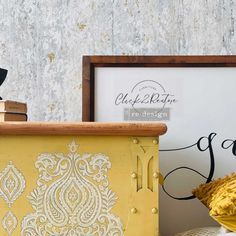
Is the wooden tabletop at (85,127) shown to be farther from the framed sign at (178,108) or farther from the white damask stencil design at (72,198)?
the framed sign at (178,108)

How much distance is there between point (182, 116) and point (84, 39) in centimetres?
44

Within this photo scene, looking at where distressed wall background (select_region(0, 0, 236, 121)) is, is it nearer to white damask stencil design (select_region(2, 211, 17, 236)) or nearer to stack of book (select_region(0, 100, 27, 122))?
stack of book (select_region(0, 100, 27, 122))

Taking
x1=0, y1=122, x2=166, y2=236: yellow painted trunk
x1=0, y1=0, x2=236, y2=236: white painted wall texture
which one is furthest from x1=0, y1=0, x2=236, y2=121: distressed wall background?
x1=0, y1=122, x2=166, y2=236: yellow painted trunk

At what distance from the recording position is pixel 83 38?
5.32 ft

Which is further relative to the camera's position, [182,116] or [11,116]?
[182,116]

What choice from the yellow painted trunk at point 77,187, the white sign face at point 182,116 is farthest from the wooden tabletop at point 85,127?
the white sign face at point 182,116

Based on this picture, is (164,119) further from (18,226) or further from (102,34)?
(18,226)

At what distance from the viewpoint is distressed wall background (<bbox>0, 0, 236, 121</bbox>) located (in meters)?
1.61

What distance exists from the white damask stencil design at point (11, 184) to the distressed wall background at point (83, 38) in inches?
18.6

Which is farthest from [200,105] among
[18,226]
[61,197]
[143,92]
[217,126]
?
[18,226]

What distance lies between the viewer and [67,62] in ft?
5.31

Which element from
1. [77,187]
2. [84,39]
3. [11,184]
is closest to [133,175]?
[77,187]

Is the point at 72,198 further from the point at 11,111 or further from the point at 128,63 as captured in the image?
the point at 128,63

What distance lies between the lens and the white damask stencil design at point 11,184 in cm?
115
